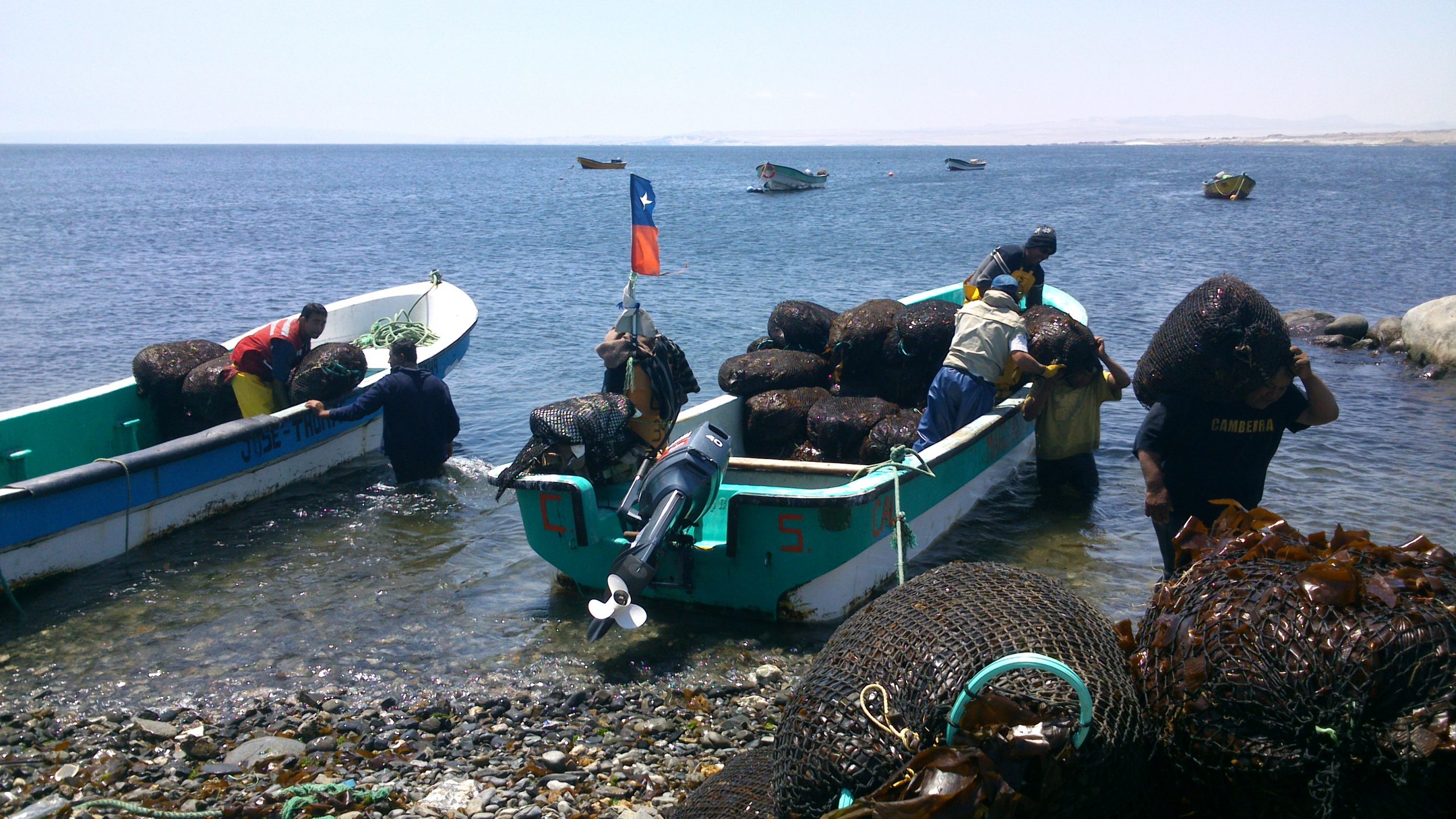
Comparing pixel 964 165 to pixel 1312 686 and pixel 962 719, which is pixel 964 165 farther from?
pixel 962 719

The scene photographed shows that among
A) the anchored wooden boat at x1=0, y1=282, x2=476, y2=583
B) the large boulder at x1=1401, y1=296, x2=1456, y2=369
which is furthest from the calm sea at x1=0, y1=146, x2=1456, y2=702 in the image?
the large boulder at x1=1401, y1=296, x2=1456, y2=369

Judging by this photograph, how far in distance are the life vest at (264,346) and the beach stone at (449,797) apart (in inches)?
245

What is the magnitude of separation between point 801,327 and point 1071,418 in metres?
2.59

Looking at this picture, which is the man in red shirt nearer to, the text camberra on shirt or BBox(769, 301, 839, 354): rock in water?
BBox(769, 301, 839, 354): rock in water

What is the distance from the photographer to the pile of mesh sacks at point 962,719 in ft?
9.03

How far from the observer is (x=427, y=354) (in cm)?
1170

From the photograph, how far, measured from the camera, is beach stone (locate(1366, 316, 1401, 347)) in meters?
17.0

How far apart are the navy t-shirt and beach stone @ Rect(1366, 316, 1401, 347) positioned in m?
14.3

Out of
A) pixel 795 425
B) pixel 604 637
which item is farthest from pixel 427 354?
pixel 604 637

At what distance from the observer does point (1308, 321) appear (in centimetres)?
1908

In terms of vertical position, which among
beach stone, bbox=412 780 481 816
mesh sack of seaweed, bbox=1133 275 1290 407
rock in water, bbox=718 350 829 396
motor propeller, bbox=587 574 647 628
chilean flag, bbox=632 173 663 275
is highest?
chilean flag, bbox=632 173 663 275

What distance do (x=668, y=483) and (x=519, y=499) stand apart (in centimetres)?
133

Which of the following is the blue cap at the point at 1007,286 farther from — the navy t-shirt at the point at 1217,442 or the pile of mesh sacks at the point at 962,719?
the pile of mesh sacks at the point at 962,719

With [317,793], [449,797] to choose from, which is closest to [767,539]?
[449,797]
